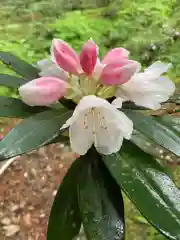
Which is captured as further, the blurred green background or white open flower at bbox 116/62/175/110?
the blurred green background

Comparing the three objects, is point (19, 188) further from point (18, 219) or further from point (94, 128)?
point (94, 128)

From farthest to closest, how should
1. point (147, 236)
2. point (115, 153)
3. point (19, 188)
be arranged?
1. point (19, 188)
2. point (147, 236)
3. point (115, 153)

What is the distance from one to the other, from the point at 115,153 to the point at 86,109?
0.14m

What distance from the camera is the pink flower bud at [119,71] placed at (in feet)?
2.43

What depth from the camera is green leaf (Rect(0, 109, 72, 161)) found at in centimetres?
66

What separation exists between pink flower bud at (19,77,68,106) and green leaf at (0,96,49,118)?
54mm

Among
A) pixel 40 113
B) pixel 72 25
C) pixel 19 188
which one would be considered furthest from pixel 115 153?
pixel 72 25

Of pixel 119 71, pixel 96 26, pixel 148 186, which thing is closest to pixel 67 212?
pixel 148 186

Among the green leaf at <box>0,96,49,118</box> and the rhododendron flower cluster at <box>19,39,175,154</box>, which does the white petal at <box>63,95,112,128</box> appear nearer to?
the rhododendron flower cluster at <box>19,39,175,154</box>

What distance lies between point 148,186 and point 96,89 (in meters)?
0.21

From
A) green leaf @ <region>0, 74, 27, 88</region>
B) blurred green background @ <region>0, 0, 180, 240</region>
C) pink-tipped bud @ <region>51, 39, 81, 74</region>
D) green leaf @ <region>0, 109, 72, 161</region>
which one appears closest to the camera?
green leaf @ <region>0, 109, 72, 161</region>

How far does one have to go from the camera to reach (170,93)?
0.81 meters

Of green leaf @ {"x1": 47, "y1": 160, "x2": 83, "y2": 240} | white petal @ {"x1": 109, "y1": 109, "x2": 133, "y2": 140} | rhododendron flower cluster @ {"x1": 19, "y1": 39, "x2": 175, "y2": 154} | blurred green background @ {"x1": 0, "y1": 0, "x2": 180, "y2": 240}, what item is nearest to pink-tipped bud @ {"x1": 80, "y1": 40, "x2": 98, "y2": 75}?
rhododendron flower cluster @ {"x1": 19, "y1": 39, "x2": 175, "y2": 154}

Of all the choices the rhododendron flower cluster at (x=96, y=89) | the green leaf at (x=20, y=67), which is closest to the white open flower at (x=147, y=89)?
the rhododendron flower cluster at (x=96, y=89)
